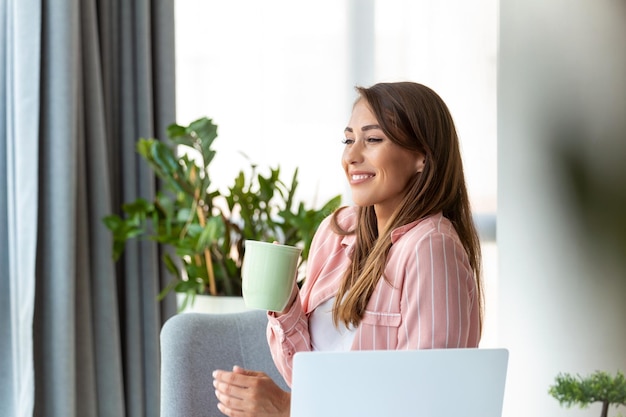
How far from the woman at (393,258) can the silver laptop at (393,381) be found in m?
0.26

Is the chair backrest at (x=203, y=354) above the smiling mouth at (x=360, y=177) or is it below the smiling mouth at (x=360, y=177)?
below

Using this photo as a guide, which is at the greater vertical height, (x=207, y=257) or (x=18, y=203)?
(x=18, y=203)

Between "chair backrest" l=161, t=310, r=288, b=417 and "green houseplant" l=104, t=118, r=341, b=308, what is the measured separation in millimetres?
867

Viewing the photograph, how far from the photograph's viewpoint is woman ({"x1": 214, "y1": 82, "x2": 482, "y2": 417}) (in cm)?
130

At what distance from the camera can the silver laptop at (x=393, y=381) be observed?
0.96 m

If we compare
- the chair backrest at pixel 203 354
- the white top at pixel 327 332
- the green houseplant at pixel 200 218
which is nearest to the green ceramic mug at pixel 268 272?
the white top at pixel 327 332

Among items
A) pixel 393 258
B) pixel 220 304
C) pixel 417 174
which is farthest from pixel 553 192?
pixel 220 304

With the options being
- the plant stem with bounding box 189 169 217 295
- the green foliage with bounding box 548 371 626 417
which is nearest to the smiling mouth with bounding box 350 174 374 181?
the green foliage with bounding box 548 371 626 417

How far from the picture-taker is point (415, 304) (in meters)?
1.28

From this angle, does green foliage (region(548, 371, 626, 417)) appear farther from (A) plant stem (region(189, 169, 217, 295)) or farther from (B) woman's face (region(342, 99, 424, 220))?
(A) plant stem (region(189, 169, 217, 295))

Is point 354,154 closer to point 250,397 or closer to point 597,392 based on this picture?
point 250,397

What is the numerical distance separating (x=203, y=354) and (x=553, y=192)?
2.79 feet

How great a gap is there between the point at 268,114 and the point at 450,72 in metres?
0.67

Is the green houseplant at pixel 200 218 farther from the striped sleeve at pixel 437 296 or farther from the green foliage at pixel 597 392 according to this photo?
the green foliage at pixel 597 392
